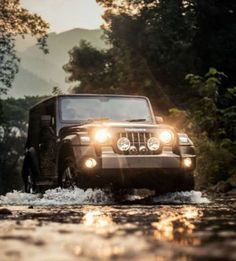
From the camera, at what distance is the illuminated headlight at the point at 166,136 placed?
9.07 metres

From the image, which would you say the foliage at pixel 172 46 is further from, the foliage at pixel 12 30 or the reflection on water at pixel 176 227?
the reflection on water at pixel 176 227

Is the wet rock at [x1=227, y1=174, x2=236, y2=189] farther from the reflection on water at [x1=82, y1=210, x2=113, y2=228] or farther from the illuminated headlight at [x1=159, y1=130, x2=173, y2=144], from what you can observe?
the reflection on water at [x1=82, y1=210, x2=113, y2=228]

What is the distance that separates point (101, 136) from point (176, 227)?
448cm

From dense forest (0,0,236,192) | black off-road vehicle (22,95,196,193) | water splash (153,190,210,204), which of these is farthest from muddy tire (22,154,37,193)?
dense forest (0,0,236,192)

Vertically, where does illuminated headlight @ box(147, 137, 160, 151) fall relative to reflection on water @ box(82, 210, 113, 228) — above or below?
above

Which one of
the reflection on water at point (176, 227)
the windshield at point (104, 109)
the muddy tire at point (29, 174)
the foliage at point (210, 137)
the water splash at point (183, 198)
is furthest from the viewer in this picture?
the foliage at point (210, 137)

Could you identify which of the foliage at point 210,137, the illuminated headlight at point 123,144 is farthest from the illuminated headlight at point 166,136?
the foliage at point 210,137

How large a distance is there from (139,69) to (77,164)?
25.1m

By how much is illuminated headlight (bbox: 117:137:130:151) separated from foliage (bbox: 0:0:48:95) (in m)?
22.8

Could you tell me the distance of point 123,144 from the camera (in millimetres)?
8828

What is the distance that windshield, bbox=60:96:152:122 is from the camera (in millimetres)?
10422

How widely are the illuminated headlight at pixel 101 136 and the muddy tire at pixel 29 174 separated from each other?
273cm

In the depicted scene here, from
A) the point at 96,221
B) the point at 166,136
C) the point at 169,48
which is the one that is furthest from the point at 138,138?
the point at 169,48

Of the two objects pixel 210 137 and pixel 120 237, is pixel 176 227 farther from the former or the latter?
pixel 210 137
